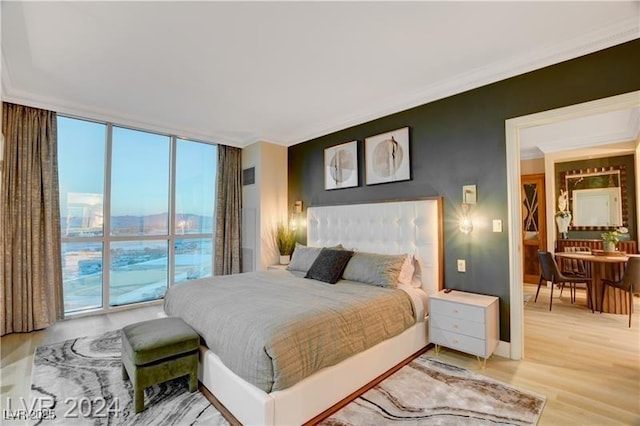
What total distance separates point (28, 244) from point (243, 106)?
2924mm

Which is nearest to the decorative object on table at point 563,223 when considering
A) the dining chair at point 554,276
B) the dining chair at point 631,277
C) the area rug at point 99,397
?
the dining chair at point 554,276

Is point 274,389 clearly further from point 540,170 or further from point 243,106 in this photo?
point 540,170

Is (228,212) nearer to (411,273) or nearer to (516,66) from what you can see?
(411,273)

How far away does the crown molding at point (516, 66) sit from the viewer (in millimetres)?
2336

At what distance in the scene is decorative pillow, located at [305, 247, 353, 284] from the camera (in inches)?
130

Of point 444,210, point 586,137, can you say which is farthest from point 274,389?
point 586,137

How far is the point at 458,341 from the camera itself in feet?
9.05

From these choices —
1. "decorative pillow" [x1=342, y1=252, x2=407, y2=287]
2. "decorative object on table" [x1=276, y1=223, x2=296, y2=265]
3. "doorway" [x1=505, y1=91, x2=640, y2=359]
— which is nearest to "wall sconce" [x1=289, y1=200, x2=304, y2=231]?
"decorative object on table" [x1=276, y1=223, x2=296, y2=265]

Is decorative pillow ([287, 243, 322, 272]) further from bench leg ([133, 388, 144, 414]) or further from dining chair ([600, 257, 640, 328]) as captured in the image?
dining chair ([600, 257, 640, 328])

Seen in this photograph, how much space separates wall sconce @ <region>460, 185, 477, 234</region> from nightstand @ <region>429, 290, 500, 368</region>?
0.66 meters

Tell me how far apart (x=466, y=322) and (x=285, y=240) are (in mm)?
3041

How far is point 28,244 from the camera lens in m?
3.51

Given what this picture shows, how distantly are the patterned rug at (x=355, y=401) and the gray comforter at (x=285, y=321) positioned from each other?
0.35 meters

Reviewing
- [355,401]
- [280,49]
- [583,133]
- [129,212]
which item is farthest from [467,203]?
[129,212]
